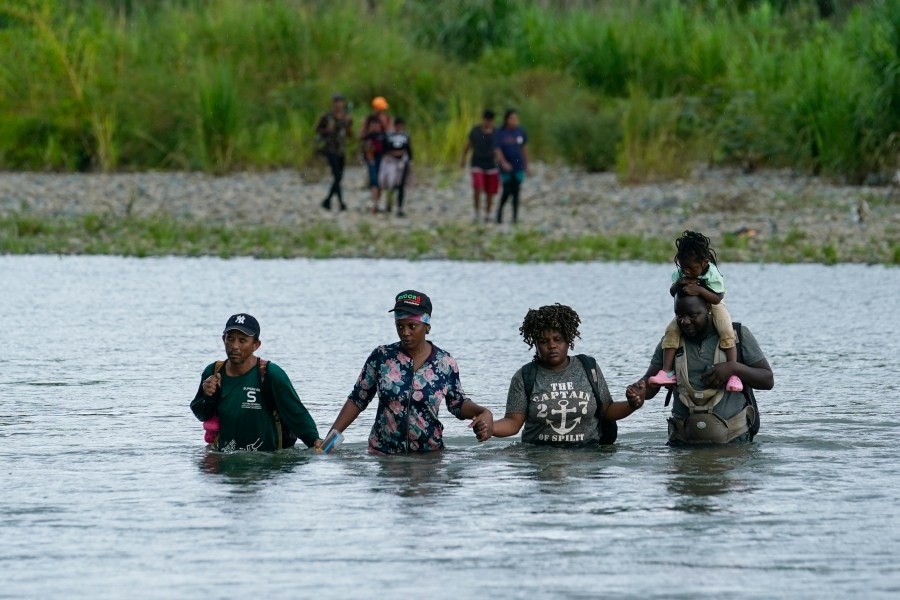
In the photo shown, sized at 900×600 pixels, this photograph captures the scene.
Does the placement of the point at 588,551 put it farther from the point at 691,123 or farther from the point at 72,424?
the point at 691,123

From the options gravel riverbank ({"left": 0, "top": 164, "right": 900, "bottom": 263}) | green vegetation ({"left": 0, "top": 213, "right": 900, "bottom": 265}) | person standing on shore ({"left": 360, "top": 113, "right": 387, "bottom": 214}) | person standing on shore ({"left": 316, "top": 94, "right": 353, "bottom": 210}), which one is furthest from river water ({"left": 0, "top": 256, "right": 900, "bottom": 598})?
person standing on shore ({"left": 316, "top": 94, "right": 353, "bottom": 210})

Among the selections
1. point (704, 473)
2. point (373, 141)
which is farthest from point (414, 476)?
point (373, 141)

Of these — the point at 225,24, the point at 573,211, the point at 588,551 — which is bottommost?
the point at 588,551

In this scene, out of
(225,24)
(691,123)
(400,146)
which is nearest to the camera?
(400,146)

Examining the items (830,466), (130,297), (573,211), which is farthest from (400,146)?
(830,466)

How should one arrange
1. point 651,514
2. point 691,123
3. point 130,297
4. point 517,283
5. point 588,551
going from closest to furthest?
1. point 588,551
2. point 651,514
3. point 130,297
4. point 517,283
5. point 691,123

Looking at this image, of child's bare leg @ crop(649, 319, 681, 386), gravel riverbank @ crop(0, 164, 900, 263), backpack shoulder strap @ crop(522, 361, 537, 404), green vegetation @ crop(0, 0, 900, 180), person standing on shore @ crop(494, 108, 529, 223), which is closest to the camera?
child's bare leg @ crop(649, 319, 681, 386)

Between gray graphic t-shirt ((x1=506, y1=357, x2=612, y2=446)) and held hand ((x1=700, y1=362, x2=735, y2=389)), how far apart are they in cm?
51

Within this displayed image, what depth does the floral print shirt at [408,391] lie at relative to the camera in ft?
28.8

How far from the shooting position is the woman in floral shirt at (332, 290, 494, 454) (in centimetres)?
865

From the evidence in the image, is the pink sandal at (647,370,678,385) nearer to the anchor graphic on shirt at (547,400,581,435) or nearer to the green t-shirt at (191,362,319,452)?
the anchor graphic on shirt at (547,400,581,435)

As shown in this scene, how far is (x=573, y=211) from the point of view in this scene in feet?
87.8

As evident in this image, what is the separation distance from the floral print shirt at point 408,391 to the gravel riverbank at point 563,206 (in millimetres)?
13837

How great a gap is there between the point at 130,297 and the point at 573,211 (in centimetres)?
974
